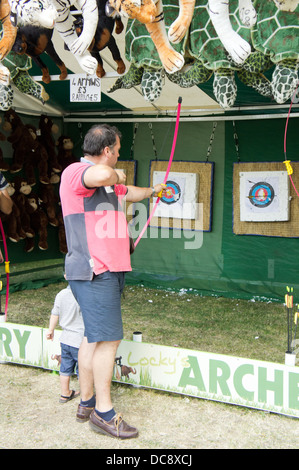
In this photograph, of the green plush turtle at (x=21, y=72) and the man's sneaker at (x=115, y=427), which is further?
the green plush turtle at (x=21, y=72)

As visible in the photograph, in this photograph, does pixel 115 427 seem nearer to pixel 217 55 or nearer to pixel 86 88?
pixel 217 55

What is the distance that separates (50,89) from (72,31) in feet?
5.01

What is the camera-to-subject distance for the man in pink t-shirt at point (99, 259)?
1681mm

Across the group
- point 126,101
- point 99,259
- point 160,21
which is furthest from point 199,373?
point 126,101

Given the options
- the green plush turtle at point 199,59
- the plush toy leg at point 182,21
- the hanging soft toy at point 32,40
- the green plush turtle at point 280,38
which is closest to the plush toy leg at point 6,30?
the hanging soft toy at point 32,40

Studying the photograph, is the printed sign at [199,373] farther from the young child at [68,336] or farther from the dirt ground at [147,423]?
the young child at [68,336]

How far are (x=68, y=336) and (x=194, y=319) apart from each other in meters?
1.43

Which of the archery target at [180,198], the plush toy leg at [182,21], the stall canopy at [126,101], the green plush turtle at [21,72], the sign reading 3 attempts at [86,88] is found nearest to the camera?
the plush toy leg at [182,21]

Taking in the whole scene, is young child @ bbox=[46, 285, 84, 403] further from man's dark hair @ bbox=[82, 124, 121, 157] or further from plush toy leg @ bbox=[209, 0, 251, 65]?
plush toy leg @ bbox=[209, 0, 251, 65]

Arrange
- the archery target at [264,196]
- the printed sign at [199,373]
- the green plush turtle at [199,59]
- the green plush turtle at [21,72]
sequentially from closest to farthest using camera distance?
the printed sign at [199,373]
the green plush turtle at [199,59]
the green plush turtle at [21,72]
the archery target at [264,196]

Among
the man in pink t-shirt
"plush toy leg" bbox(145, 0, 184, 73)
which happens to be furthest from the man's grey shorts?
"plush toy leg" bbox(145, 0, 184, 73)

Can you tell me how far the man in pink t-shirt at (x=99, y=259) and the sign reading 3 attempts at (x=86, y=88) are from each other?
38.5 inches

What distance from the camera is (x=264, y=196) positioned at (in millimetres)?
3695

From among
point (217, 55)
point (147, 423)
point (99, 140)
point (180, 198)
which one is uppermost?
point (217, 55)
